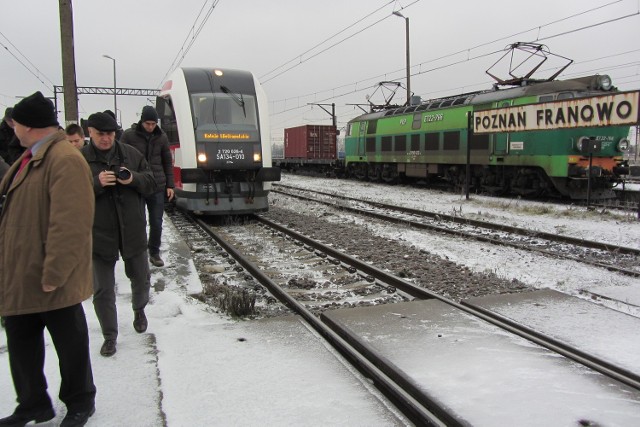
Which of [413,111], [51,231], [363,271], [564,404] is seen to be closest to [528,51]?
[413,111]

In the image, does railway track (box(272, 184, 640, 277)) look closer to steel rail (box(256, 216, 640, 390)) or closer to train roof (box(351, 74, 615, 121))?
steel rail (box(256, 216, 640, 390))

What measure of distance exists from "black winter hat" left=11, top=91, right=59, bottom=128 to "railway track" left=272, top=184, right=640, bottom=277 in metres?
6.51

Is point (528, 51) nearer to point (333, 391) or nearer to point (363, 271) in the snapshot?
point (363, 271)

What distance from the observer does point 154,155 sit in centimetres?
627

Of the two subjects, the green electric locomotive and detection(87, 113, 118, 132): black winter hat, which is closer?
detection(87, 113, 118, 132): black winter hat

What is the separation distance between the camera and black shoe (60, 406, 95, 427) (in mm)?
2688

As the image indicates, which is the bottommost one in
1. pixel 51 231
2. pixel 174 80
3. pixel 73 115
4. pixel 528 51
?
pixel 51 231

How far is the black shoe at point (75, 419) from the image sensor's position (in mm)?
2688

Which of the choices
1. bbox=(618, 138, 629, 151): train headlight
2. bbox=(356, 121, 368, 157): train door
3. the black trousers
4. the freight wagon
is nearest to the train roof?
bbox=(618, 138, 629, 151): train headlight

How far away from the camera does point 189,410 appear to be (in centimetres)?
293

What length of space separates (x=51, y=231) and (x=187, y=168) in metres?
7.43

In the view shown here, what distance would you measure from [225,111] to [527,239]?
6.20 meters

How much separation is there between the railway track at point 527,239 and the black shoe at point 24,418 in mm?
6405

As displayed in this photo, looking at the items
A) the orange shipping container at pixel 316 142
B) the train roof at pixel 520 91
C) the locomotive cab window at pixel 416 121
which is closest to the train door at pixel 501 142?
the train roof at pixel 520 91
